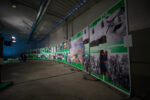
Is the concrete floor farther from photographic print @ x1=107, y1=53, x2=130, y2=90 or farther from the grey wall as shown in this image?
the grey wall

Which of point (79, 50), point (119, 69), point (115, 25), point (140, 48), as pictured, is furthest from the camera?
point (79, 50)

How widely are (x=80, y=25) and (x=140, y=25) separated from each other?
449 cm

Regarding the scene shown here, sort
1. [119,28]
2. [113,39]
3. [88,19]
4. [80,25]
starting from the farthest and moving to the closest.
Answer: [80,25]
[88,19]
[113,39]
[119,28]

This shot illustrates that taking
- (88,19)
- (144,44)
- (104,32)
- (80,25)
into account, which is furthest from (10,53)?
(144,44)

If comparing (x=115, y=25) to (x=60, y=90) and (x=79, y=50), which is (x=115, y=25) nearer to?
(x=60, y=90)

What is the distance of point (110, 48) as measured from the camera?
6.50 ft

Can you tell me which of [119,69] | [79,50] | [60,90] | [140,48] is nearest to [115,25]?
[140,48]

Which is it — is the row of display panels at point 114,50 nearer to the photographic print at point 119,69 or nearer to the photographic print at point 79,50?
the photographic print at point 119,69

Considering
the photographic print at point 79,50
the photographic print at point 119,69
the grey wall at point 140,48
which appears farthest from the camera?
the photographic print at point 79,50

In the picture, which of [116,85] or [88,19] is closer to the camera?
[116,85]

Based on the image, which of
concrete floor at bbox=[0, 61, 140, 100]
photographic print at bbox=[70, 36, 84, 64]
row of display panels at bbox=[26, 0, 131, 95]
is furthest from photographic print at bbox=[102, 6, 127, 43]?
photographic print at bbox=[70, 36, 84, 64]

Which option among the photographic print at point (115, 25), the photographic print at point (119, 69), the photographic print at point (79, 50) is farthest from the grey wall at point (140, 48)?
the photographic print at point (79, 50)

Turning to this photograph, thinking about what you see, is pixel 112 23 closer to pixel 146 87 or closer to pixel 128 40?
pixel 128 40

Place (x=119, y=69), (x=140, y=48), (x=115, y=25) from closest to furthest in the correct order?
(x=140, y=48)
(x=119, y=69)
(x=115, y=25)
